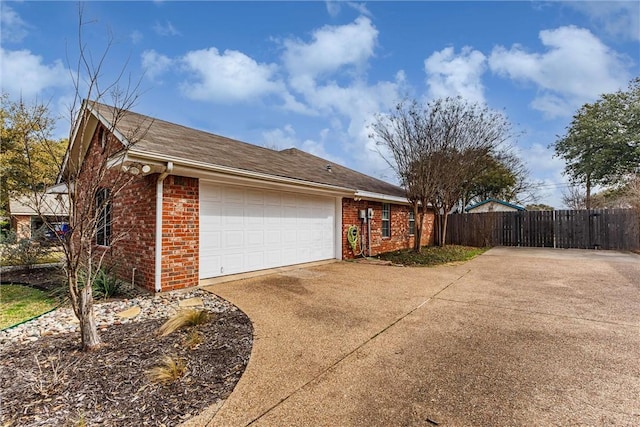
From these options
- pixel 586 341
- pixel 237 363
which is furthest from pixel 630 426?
pixel 237 363

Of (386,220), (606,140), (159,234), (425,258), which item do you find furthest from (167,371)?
(606,140)

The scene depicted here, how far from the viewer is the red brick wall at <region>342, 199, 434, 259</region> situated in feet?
32.9

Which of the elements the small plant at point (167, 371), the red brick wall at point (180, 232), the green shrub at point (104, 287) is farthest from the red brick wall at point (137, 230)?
the small plant at point (167, 371)

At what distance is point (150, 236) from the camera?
18.2 ft

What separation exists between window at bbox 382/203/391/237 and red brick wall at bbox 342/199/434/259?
19 cm

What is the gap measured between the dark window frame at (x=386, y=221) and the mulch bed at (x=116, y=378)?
29.5 ft

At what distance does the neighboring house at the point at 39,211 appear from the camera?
3.27 m

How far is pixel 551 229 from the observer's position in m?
14.5

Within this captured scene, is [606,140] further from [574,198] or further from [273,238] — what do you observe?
[273,238]

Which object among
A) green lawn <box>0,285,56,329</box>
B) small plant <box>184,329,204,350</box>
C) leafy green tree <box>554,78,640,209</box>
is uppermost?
leafy green tree <box>554,78,640,209</box>

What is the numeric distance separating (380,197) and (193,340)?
8721 millimetres

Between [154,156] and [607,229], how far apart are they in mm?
17690

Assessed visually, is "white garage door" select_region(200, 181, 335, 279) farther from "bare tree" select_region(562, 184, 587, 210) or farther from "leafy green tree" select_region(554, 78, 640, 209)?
"bare tree" select_region(562, 184, 587, 210)

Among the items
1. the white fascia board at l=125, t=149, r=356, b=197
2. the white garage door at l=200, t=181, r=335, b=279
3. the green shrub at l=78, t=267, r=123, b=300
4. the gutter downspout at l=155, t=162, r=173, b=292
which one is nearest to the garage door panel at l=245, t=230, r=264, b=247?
the white garage door at l=200, t=181, r=335, b=279
